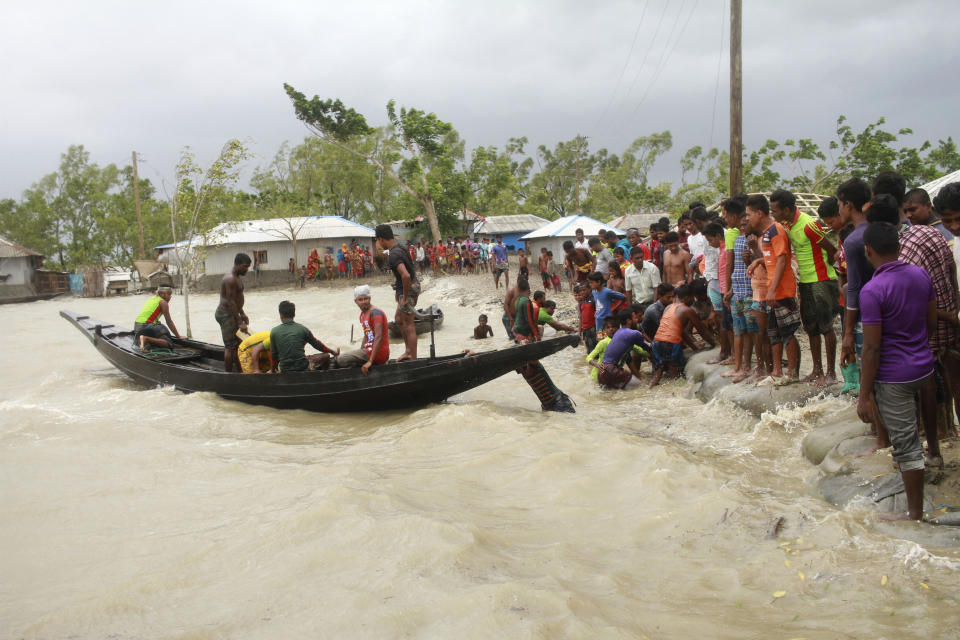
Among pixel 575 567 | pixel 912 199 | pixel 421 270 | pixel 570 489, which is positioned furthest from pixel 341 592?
pixel 421 270

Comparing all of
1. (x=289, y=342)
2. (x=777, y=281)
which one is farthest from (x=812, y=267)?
(x=289, y=342)

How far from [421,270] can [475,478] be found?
2635cm

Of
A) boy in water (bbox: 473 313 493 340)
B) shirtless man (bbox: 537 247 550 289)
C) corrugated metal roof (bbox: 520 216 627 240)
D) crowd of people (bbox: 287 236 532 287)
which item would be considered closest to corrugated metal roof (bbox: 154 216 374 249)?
crowd of people (bbox: 287 236 532 287)

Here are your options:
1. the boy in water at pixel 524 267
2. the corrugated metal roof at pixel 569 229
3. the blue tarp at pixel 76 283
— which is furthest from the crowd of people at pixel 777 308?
the blue tarp at pixel 76 283

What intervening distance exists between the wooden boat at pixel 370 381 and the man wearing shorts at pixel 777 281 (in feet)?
6.43

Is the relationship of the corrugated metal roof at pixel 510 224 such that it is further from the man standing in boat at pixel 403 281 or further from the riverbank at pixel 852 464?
the riverbank at pixel 852 464

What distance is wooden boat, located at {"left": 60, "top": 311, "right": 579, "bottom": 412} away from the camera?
753 centimetres

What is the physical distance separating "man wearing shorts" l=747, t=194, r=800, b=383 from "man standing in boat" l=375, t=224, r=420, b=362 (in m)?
3.73

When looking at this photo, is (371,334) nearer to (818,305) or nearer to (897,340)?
(818,305)

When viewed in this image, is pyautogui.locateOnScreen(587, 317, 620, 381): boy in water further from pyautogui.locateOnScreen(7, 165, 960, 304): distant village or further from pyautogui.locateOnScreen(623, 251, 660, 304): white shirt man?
pyautogui.locateOnScreen(7, 165, 960, 304): distant village

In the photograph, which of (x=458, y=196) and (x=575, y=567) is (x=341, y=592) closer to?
(x=575, y=567)

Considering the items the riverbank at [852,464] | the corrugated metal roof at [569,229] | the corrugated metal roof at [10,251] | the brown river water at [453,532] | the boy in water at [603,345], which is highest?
the corrugated metal roof at [10,251]

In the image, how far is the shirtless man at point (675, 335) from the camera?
9.01m

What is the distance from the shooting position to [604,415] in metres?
8.22
